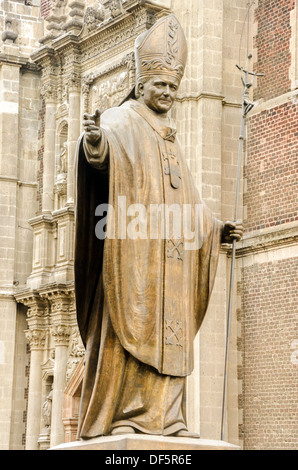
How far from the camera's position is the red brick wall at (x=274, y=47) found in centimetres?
1681

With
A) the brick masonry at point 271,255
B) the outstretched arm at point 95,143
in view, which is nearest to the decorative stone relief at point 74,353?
the brick masonry at point 271,255

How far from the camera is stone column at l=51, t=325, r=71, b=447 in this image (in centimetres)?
1978

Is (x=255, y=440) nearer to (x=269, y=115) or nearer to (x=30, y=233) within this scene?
(x=269, y=115)

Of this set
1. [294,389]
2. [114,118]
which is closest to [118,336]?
[114,118]

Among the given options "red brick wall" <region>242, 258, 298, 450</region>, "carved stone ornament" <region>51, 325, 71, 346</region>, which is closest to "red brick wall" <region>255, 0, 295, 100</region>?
"red brick wall" <region>242, 258, 298, 450</region>

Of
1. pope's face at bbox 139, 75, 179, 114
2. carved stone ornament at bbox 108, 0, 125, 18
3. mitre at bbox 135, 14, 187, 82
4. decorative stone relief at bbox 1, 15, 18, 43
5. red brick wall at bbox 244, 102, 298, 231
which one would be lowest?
pope's face at bbox 139, 75, 179, 114

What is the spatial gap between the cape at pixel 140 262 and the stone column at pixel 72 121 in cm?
1511

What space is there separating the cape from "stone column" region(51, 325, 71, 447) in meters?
14.5

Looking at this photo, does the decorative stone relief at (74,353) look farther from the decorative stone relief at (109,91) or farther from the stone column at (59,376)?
the decorative stone relief at (109,91)

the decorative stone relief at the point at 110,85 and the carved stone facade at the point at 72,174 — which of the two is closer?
the carved stone facade at the point at 72,174

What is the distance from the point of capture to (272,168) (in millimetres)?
16844

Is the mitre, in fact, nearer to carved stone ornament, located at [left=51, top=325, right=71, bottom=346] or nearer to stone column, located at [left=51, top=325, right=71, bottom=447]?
stone column, located at [left=51, top=325, right=71, bottom=447]

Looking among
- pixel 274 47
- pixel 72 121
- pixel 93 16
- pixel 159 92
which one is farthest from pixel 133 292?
pixel 72 121

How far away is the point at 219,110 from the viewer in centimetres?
1736
